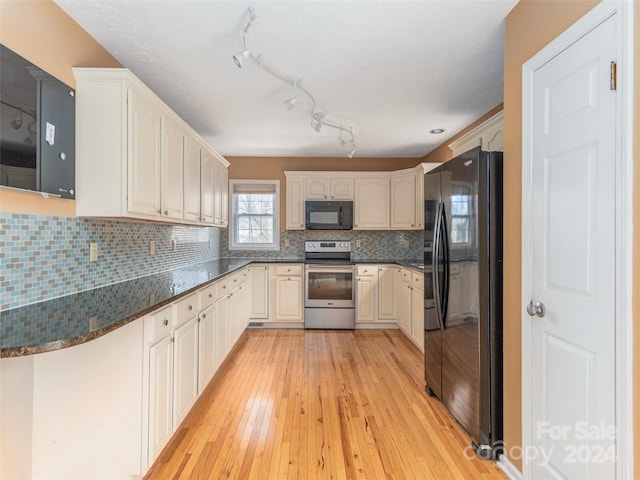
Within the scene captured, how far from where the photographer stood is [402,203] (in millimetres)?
4426

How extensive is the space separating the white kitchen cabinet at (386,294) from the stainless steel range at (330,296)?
36cm

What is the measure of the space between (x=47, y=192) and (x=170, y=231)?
→ 4.86 ft

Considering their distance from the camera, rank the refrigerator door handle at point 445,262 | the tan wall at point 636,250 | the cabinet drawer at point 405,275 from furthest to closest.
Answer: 1. the cabinet drawer at point 405,275
2. the refrigerator door handle at point 445,262
3. the tan wall at point 636,250

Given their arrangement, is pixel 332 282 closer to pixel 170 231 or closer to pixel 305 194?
pixel 305 194

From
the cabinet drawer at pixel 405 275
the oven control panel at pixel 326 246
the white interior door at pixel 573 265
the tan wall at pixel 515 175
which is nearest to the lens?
the white interior door at pixel 573 265

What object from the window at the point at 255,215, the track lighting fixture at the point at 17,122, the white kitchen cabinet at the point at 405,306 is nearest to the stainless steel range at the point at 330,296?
the white kitchen cabinet at the point at 405,306

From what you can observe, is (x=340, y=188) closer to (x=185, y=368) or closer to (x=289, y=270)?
(x=289, y=270)

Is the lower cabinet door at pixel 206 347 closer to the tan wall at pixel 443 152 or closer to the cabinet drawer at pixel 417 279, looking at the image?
the cabinet drawer at pixel 417 279

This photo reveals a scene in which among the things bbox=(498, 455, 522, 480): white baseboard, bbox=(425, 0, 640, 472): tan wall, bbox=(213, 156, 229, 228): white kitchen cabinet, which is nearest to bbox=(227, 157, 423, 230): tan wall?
bbox=(213, 156, 229, 228): white kitchen cabinet

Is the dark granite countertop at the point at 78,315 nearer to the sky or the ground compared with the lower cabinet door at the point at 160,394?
nearer to the sky

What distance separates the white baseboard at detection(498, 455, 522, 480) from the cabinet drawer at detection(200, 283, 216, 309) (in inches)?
82.2

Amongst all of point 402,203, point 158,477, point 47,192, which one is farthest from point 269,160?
point 158,477

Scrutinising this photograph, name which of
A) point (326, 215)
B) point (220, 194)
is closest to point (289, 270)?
point (326, 215)

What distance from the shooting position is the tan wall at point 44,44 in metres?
1.42
